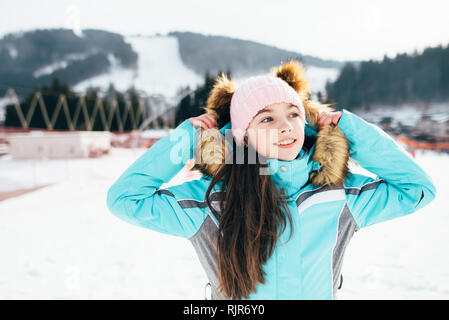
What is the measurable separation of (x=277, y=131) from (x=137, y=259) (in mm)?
2843

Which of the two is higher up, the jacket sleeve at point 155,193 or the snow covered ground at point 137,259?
the jacket sleeve at point 155,193

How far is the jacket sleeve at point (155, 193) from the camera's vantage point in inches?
41.2

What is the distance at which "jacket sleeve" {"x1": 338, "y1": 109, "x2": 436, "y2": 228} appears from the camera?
3.51 feet

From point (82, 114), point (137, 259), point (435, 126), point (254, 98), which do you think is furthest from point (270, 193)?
point (82, 114)

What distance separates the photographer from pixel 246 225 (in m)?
1.03

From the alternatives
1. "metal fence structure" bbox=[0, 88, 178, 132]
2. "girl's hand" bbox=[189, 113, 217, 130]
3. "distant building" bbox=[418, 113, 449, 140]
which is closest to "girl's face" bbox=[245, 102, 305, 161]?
"girl's hand" bbox=[189, 113, 217, 130]

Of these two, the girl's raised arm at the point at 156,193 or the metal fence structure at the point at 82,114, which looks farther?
the metal fence structure at the point at 82,114

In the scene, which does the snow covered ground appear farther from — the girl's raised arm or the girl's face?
the girl's face

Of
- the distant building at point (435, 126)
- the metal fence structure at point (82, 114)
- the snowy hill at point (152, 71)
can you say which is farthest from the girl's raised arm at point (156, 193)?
the snowy hill at point (152, 71)

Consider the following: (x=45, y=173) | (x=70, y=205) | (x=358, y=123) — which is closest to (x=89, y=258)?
(x=70, y=205)

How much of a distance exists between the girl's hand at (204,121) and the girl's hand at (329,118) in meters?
0.42

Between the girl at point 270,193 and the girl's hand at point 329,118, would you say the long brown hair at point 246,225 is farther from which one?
the girl's hand at point 329,118

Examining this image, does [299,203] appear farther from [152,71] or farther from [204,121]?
[152,71]
